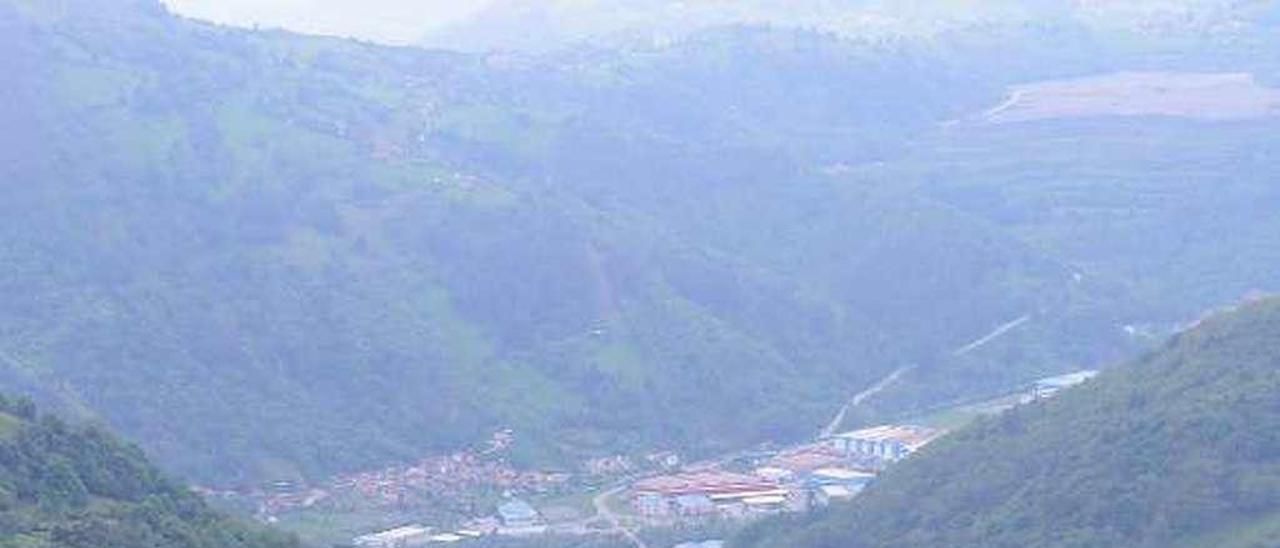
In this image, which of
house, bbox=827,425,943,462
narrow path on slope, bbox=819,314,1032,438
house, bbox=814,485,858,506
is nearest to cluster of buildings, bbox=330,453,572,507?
house, bbox=814,485,858,506

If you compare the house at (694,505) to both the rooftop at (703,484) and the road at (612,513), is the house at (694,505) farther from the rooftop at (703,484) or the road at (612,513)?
the road at (612,513)

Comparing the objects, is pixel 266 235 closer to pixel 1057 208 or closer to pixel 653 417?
pixel 653 417

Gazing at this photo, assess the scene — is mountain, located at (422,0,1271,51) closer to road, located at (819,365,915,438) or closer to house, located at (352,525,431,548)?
road, located at (819,365,915,438)

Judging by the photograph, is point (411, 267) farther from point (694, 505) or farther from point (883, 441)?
point (694, 505)

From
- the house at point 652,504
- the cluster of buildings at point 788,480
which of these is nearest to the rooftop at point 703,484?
the cluster of buildings at point 788,480

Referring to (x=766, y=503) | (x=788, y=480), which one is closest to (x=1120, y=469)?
(x=766, y=503)

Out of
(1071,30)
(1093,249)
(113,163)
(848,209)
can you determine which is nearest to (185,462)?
(113,163)
